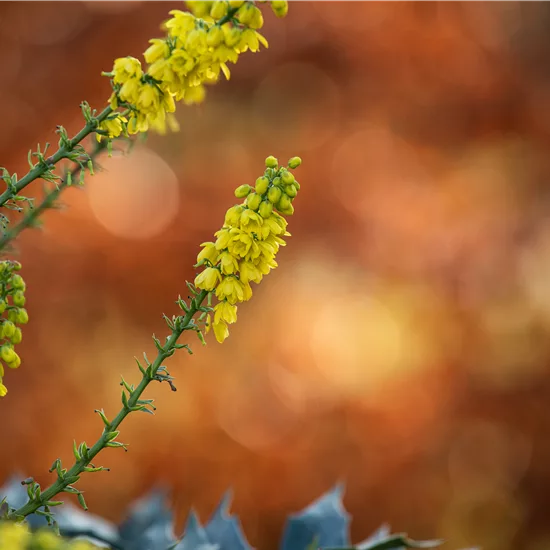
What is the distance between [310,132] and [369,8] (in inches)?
15.3

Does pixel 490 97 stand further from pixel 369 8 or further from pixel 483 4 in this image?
pixel 369 8

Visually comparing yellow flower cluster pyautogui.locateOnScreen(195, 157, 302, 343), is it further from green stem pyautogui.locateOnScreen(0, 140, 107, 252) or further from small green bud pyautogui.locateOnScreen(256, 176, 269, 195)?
green stem pyautogui.locateOnScreen(0, 140, 107, 252)

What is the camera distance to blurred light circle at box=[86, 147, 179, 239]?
6.39 ft

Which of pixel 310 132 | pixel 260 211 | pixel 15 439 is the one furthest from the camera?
pixel 310 132

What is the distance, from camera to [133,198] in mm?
1988

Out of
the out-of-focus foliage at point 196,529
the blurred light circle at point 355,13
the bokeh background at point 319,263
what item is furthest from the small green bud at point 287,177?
the blurred light circle at point 355,13

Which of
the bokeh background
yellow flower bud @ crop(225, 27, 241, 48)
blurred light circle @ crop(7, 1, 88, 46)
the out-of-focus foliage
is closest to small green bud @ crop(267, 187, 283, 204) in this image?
yellow flower bud @ crop(225, 27, 241, 48)

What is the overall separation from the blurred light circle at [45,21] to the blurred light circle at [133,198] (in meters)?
0.36

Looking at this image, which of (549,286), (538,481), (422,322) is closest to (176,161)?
(422,322)

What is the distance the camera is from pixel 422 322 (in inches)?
85.0

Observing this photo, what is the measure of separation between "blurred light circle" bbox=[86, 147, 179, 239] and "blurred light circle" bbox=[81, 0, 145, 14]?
0.38 m

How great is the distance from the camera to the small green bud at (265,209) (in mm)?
509

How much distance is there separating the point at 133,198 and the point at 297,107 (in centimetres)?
59

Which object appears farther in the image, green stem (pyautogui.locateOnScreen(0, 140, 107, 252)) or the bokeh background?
the bokeh background
